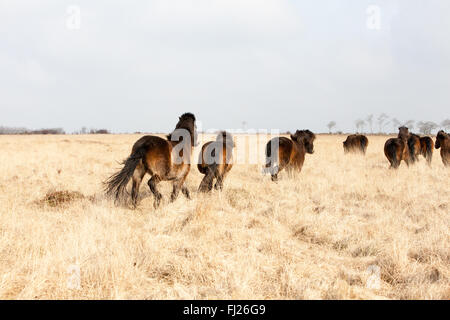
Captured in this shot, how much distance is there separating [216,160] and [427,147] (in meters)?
13.1

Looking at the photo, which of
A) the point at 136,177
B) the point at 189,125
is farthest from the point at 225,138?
the point at 136,177

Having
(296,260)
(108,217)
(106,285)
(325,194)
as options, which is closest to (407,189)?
(325,194)

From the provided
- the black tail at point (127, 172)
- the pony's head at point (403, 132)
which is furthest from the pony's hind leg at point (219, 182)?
the pony's head at point (403, 132)

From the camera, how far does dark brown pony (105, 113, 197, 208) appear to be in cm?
598

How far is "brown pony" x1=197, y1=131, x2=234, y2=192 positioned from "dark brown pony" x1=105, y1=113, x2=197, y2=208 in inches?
38.1

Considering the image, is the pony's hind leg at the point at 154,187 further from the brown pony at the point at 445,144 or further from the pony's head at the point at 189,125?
the brown pony at the point at 445,144

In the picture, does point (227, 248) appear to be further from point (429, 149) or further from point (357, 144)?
point (357, 144)

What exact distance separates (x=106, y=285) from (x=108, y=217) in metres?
2.41

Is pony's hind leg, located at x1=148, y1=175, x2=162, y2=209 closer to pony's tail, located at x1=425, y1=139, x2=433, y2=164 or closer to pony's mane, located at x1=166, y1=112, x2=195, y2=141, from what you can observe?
pony's mane, located at x1=166, y1=112, x2=195, y2=141

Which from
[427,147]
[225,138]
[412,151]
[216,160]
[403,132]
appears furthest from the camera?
[427,147]

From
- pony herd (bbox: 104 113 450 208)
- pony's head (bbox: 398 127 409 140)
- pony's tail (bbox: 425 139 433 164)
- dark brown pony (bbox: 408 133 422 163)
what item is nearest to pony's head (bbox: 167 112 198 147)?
pony herd (bbox: 104 113 450 208)

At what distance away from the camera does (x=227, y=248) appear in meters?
4.15
